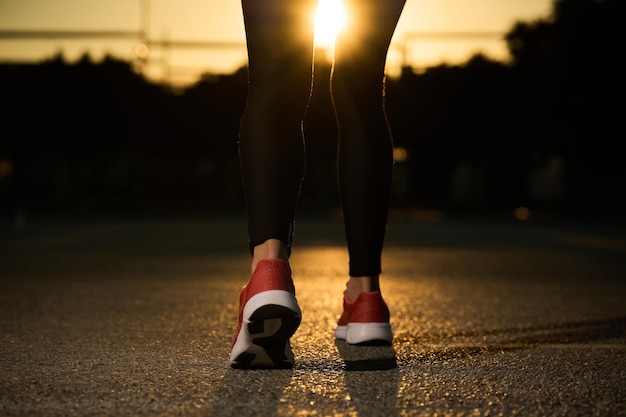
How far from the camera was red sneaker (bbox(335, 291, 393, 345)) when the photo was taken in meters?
3.00

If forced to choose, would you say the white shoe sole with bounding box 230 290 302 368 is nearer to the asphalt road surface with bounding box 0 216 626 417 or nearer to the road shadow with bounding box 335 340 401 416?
the asphalt road surface with bounding box 0 216 626 417

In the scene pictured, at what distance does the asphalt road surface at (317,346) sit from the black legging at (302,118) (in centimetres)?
38

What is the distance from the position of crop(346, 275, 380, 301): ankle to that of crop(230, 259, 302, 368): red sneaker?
0.51 metres

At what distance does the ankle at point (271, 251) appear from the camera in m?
2.63

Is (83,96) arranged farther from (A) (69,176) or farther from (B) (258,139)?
(B) (258,139)

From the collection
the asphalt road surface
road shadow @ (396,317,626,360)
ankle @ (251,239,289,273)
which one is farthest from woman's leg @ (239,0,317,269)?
Answer: road shadow @ (396,317,626,360)

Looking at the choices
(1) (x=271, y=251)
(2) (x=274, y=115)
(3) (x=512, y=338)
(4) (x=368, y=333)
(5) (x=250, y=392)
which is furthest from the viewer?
(3) (x=512, y=338)

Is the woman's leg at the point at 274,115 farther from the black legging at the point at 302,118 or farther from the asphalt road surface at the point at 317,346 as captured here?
the asphalt road surface at the point at 317,346

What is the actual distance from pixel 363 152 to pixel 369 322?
50 cm

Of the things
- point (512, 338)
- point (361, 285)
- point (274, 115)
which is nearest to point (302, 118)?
point (274, 115)

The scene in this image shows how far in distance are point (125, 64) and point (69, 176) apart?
20.3ft

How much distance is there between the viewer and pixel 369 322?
3008 millimetres

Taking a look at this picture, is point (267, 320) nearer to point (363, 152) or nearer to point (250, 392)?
point (250, 392)

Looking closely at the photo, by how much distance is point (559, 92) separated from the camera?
3108cm
